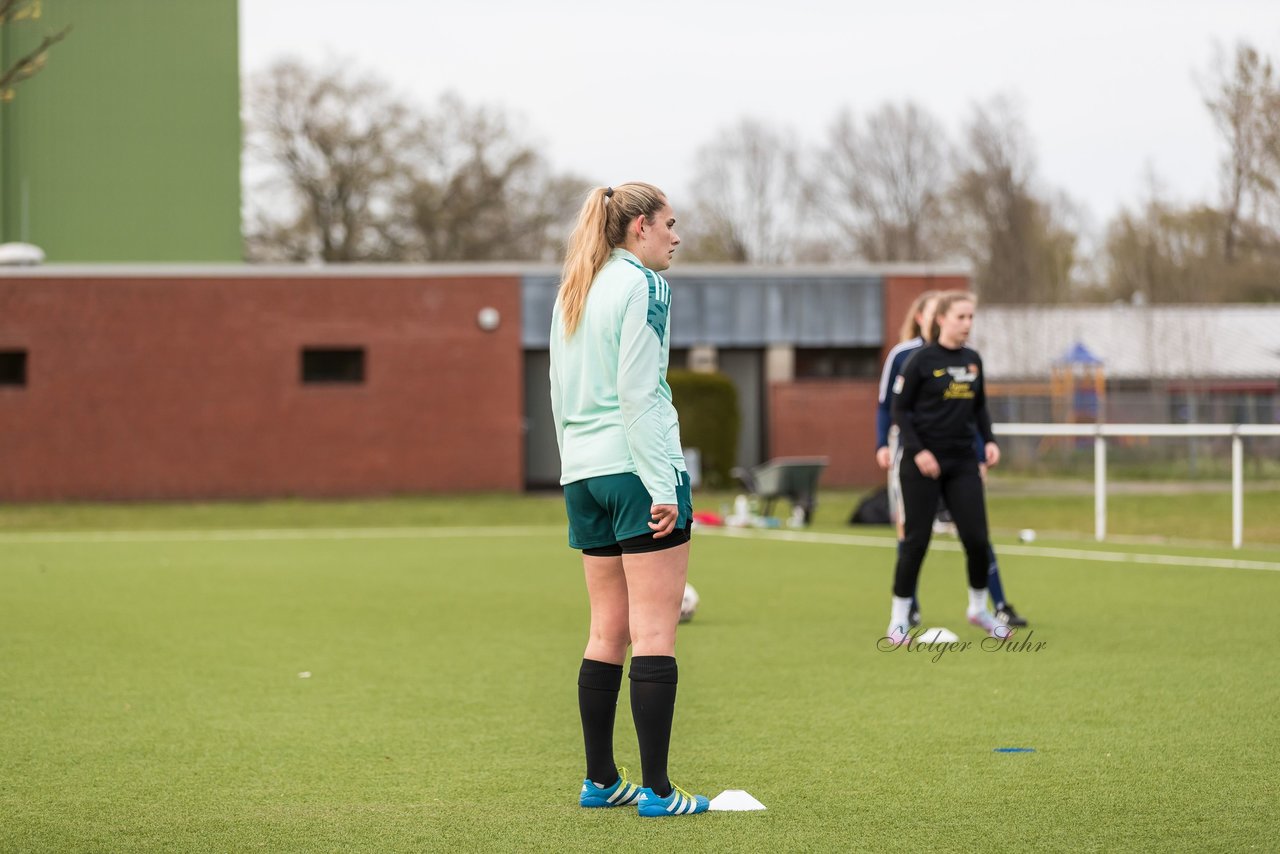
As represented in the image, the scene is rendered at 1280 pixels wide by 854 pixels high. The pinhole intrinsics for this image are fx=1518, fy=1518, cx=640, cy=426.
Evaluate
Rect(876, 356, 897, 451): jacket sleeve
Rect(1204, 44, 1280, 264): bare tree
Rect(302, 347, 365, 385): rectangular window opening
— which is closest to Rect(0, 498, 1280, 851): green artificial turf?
Rect(876, 356, 897, 451): jacket sleeve

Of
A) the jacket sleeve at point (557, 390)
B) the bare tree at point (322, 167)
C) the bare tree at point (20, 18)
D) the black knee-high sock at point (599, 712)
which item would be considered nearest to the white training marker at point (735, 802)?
the black knee-high sock at point (599, 712)

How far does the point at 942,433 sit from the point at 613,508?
13.2ft

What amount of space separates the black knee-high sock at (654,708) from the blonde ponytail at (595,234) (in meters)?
1.01

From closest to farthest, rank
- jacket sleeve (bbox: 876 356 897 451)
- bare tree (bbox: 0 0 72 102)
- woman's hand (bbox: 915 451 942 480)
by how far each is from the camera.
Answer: woman's hand (bbox: 915 451 942 480) → jacket sleeve (bbox: 876 356 897 451) → bare tree (bbox: 0 0 72 102)

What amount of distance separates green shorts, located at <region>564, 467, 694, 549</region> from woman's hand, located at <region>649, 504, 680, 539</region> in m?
0.04

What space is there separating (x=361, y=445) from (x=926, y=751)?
851 inches

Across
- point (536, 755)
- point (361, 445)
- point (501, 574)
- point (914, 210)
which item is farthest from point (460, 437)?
point (914, 210)

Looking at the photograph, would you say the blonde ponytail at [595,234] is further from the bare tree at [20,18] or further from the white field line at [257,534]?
the white field line at [257,534]

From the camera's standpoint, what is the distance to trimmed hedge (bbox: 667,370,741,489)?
26406 millimetres

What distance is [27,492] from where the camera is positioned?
83.9 feet

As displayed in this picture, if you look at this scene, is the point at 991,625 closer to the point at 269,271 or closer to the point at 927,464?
the point at 927,464

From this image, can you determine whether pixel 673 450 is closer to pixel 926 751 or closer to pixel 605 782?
pixel 605 782

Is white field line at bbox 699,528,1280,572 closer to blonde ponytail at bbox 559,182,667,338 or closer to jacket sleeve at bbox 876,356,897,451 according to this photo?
jacket sleeve at bbox 876,356,897,451

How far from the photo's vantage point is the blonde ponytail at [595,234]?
4488mm
